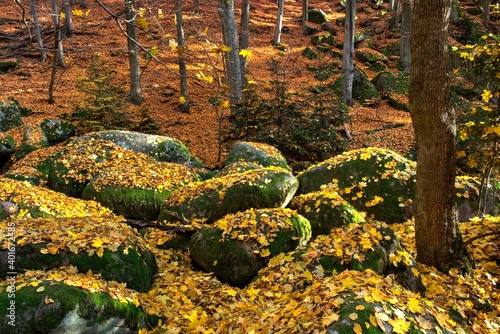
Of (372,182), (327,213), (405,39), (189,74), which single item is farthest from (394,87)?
(327,213)

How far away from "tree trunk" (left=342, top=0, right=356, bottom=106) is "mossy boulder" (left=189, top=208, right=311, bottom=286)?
11695mm

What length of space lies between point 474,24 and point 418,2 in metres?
24.3

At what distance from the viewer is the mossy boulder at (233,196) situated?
6684 millimetres

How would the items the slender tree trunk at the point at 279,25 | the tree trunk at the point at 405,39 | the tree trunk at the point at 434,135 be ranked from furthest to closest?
the slender tree trunk at the point at 279,25 < the tree trunk at the point at 405,39 < the tree trunk at the point at 434,135

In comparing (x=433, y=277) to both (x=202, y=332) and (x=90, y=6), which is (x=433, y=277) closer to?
(x=202, y=332)

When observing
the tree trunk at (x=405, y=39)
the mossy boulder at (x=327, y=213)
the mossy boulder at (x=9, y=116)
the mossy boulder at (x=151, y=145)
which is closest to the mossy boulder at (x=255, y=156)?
the mossy boulder at (x=151, y=145)

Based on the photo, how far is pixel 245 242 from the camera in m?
5.33

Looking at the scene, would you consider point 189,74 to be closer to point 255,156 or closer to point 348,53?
point 348,53

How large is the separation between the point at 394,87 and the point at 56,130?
1456 centimetres

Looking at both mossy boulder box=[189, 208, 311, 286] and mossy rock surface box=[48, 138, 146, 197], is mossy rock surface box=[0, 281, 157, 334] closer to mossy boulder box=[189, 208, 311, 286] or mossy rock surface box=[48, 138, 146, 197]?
mossy boulder box=[189, 208, 311, 286]

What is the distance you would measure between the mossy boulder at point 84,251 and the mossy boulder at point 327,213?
259 cm

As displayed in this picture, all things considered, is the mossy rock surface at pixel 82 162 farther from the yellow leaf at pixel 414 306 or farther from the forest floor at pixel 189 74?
the yellow leaf at pixel 414 306

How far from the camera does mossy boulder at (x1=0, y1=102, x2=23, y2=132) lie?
14.1 metres

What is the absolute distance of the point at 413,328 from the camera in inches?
116
